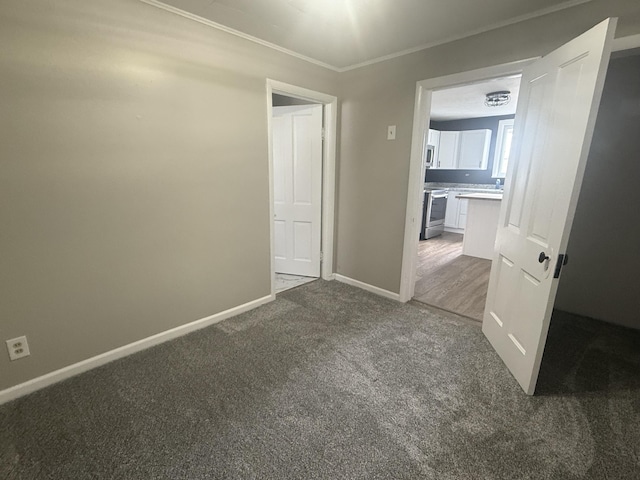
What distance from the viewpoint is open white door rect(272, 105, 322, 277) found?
3.37 m

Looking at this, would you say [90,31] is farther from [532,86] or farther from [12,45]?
[532,86]

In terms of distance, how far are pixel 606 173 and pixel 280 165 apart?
3.21 metres

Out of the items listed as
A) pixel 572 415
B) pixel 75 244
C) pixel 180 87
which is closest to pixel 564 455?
pixel 572 415

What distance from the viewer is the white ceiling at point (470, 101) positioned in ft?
12.4

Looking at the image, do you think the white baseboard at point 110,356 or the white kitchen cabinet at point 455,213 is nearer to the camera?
the white baseboard at point 110,356

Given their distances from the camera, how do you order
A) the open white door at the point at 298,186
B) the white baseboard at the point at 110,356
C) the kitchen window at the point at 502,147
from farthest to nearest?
the kitchen window at the point at 502,147
the open white door at the point at 298,186
the white baseboard at the point at 110,356

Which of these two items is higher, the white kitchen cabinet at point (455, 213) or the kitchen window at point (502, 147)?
the kitchen window at point (502, 147)

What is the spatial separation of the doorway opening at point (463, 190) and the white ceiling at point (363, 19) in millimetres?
1134

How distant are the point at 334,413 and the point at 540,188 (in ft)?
6.01

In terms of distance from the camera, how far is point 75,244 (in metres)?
1.86

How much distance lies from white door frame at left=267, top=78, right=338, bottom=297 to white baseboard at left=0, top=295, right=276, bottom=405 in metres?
0.63

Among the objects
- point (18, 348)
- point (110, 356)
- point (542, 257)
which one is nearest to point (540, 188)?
point (542, 257)

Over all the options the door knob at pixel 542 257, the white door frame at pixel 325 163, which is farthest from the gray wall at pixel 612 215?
the white door frame at pixel 325 163

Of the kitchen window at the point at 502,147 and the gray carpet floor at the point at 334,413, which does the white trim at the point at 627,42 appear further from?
the kitchen window at the point at 502,147
